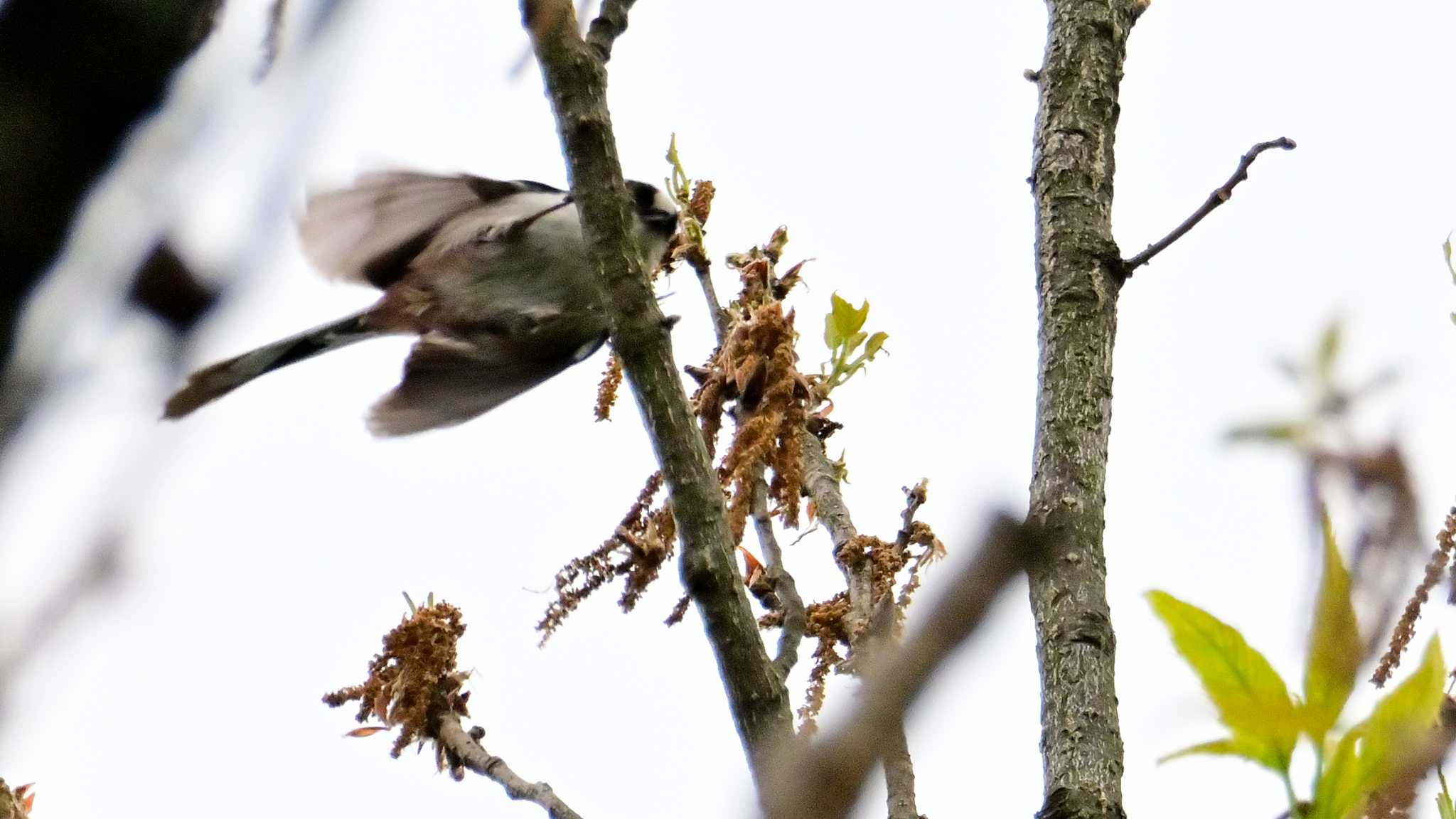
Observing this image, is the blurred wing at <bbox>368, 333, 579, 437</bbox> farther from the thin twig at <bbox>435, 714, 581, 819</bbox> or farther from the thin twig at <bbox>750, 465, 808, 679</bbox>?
the thin twig at <bbox>750, 465, 808, 679</bbox>

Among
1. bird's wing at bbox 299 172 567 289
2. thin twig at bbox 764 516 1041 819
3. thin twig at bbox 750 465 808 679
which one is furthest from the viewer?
bird's wing at bbox 299 172 567 289

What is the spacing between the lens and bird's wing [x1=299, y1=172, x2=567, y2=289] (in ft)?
13.2

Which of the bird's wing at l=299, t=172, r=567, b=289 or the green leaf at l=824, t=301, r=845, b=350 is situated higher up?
the bird's wing at l=299, t=172, r=567, b=289

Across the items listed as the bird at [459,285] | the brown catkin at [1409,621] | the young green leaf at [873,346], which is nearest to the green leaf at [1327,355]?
the brown catkin at [1409,621]

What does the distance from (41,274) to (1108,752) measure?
1.73 meters

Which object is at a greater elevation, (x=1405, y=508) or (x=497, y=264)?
(x=497, y=264)

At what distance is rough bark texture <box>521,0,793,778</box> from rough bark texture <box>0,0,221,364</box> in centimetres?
107

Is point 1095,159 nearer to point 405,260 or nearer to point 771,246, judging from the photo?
point 771,246

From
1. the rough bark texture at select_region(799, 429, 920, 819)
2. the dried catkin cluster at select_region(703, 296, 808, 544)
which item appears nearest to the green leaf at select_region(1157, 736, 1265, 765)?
the rough bark texture at select_region(799, 429, 920, 819)

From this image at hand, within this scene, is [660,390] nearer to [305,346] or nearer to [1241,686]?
[1241,686]

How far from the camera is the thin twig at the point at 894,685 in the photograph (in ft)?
1.63

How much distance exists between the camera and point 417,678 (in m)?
2.69

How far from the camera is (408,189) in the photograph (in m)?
4.18

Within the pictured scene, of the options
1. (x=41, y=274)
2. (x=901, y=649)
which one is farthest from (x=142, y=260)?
(x=901, y=649)
